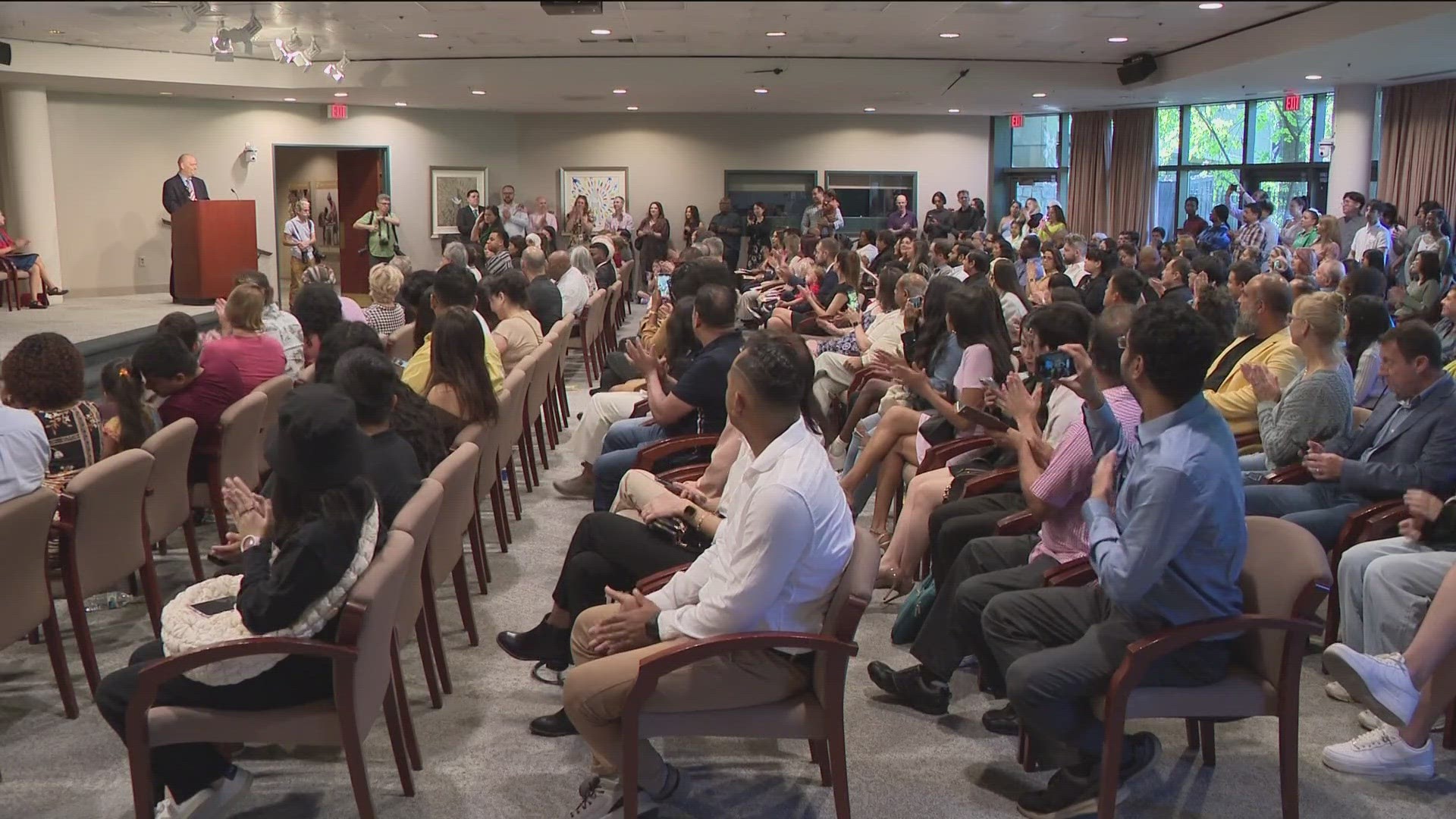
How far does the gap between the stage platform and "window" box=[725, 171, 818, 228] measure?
8.94 m

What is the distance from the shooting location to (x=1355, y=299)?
4.94 metres

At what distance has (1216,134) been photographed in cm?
1792

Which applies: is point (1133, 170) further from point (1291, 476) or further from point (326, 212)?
point (1291, 476)

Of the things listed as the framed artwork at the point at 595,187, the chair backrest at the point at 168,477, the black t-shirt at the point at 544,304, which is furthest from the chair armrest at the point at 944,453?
the framed artwork at the point at 595,187

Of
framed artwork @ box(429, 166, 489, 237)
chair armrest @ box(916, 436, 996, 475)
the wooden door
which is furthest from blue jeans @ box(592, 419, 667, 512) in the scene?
framed artwork @ box(429, 166, 489, 237)

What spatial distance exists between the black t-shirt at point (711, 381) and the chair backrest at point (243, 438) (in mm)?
1626

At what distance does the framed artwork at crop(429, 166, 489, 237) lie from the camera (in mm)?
19203

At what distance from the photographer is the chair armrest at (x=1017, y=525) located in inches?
143

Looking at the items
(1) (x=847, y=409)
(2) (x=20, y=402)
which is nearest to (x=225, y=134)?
(1) (x=847, y=409)

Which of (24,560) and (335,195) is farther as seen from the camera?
(335,195)

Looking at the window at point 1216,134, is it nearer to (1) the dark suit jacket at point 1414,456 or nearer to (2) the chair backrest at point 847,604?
(1) the dark suit jacket at point 1414,456

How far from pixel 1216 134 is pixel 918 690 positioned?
54.0 ft

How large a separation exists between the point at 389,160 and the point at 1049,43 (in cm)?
1002

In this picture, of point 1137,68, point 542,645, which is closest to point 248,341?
point 542,645
